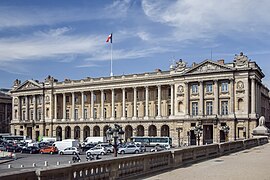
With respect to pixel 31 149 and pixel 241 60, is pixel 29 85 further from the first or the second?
pixel 241 60

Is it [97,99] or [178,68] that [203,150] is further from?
[97,99]

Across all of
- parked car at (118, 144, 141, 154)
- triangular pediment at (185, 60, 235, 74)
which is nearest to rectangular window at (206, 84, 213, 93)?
triangular pediment at (185, 60, 235, 74)

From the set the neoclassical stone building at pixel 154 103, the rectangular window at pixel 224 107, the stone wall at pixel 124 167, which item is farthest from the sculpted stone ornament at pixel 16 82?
the stone wall at pixel 124 167

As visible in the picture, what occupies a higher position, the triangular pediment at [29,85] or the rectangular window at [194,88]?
the triangular pediment at [29,85]

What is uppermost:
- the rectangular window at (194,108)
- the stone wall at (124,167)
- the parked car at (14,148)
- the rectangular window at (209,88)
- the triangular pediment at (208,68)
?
the triangular pediment at (208,68)

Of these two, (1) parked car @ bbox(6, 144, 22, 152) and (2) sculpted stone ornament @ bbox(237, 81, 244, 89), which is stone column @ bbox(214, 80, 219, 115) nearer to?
(2) sculpted stone ornament @ bbox(237, 81, 244, 89)

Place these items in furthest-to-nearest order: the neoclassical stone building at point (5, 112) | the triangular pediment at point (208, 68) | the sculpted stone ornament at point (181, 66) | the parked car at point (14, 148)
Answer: the neoclassical stone building at point (5, 112) < the sculpted stone ornament at point (181, 66) < the triangular pediment at point (208, 68) < the parked car at point (14, 148)

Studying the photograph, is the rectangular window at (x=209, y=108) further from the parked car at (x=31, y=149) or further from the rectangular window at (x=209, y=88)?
the parked car at (x=31, y=149)

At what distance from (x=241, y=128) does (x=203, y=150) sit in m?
63.4

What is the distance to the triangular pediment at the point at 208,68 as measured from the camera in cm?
8926

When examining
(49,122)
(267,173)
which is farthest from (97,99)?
(267,173)

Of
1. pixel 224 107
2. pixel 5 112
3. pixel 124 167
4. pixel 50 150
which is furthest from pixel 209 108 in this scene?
pixel 5 112

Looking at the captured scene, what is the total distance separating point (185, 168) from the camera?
2075 cm

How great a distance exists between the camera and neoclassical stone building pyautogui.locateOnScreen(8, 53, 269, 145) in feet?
289
